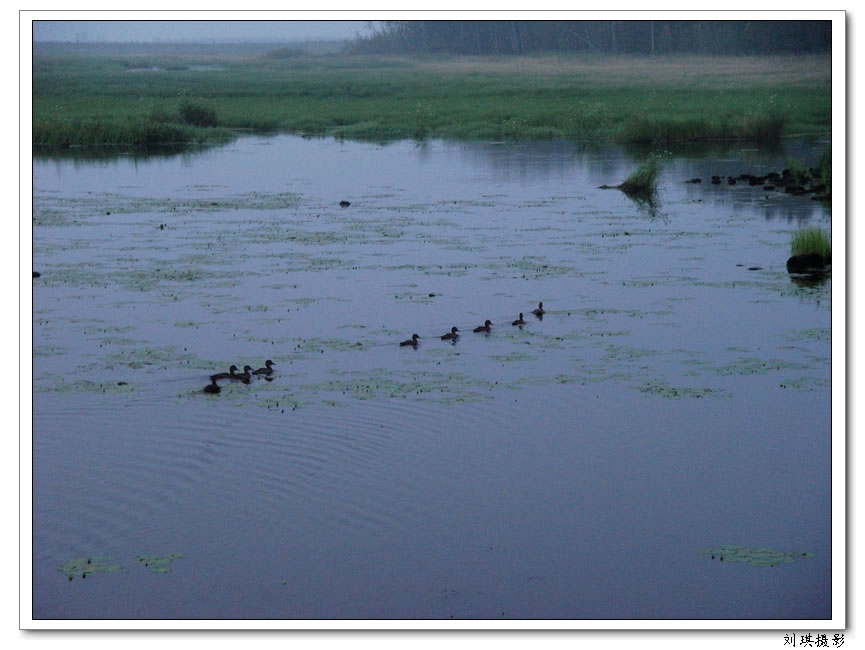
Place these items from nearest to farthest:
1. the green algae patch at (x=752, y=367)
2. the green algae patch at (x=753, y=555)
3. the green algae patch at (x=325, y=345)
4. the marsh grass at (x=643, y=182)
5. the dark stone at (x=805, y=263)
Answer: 1. the green algae patch at (x=753, y=555)
2. the green algae patch at (x=752, y=367)
3. the dark stone at (x=805, y=263)
4. the green algae patch at (x=325, y=345)
5. the marsh grass at (x=643, y=182)

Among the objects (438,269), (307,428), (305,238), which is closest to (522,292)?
(438,269)

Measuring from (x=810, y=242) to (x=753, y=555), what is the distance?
357 cm

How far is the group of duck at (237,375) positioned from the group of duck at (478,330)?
103cm

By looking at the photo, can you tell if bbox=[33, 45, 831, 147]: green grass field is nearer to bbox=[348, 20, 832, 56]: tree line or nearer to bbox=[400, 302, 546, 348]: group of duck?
bbox=[348, 20, 832, 56]: tree line

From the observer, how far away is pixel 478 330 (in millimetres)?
9078

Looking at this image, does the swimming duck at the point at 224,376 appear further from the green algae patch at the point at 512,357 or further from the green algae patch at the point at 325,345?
the green algae patch at the point at 512,357

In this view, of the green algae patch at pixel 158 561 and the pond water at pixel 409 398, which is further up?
the pond water at pixel 409 398

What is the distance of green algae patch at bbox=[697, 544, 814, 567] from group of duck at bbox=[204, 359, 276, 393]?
3.08m

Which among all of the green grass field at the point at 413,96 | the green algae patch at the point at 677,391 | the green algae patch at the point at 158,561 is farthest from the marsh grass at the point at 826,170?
the green algae patch at the point at 158,561

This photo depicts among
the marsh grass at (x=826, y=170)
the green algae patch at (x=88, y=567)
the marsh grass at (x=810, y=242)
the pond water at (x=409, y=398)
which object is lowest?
the green algae patch at (x=88, y=567)

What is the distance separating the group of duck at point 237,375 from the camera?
7.87 m

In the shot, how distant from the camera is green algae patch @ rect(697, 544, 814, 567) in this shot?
244 inches

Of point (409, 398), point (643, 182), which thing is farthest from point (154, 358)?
point (643, 182)

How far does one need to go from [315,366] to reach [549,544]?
258 cm
